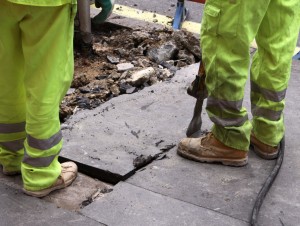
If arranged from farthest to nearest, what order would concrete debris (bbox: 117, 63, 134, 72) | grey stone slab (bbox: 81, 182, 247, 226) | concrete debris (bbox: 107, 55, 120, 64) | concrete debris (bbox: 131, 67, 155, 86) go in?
concrete debris (bbox: 107, 55, 120, 64) < concrete debris (bbox: 117, 63, 134, 72) < concrete debris (bbox: 131, 67, 155, 86) < grey stone slab (bbox: 81, 182, 247, 226)

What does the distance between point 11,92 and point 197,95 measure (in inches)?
45.0

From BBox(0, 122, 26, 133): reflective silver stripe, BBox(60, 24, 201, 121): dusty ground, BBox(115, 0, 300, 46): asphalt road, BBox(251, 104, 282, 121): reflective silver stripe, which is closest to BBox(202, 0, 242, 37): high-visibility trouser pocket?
BBox(251, 104, 282, 121): reflective silver stripe

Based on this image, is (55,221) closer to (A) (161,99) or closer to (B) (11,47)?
(B) (11,47)

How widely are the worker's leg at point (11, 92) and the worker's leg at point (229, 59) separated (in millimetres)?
1010

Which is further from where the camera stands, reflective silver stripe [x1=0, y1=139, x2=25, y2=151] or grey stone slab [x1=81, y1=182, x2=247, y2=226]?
reflective silver stripe [x1=0, y1=139, x2=25, y2=151]

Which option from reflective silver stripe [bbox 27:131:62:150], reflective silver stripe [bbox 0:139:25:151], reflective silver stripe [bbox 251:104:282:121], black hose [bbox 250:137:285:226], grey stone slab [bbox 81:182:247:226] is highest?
reflective silver stripe [bbox 27:131:62:150]

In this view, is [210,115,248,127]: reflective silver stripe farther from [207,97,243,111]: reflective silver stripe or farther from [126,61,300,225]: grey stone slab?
[126,61,300,225]: grey stone slab

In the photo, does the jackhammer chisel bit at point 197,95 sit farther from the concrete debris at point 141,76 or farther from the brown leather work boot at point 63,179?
the concrete debris at point 141,76

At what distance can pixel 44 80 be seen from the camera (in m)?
2.76

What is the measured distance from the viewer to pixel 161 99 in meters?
4.24

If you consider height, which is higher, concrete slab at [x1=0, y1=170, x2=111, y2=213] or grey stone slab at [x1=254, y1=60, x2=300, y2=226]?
grey stone slab at [x1=254, y1=60, x2=300, y2=226]

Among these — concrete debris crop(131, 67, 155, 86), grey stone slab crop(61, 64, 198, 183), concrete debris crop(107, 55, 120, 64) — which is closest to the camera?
grey stone slab crop(61, 64, 198, 183)

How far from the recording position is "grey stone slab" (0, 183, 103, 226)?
2.76 meters

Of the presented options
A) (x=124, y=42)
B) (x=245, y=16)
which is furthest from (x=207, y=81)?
(x=124, y=42)
